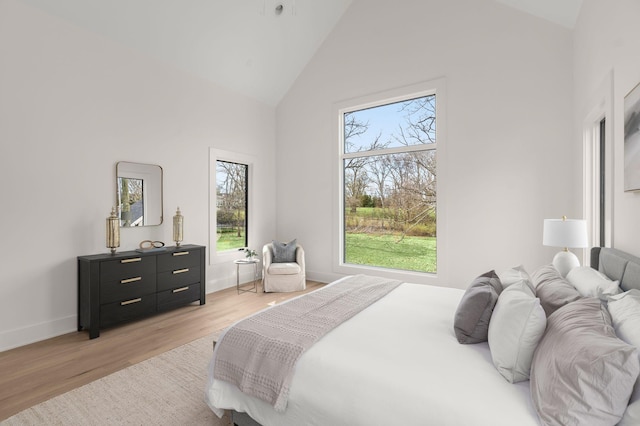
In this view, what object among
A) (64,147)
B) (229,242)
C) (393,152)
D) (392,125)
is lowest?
(229,242)

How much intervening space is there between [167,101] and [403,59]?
318 cm

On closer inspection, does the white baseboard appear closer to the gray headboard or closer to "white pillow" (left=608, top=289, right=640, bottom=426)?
"white pillow" (left=608, top=289, right=640, bottom=426)

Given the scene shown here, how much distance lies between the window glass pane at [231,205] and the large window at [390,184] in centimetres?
161

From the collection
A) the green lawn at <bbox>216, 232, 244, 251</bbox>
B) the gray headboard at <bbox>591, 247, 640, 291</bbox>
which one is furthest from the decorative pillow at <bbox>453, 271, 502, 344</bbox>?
the green lawn at <bbox>216, 232, 244, 251</bbox>

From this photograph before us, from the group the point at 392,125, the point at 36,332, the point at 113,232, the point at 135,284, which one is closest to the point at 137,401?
the point at 135,284

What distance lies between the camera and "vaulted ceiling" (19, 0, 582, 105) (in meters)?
3.37

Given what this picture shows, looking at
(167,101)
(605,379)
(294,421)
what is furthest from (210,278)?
(605,379)

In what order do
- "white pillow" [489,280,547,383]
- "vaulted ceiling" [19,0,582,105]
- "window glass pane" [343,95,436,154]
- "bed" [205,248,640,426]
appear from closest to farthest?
"bed" [205,248,640,426] < "white pillow" [489,280,547,383] < "vaulted ceiling" [19,0,582,105] < "window glass pane" [343,95,436,154]

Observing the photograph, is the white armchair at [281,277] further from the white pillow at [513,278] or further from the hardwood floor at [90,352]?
the white pillow at [513,278]

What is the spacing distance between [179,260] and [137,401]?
78.4 inches

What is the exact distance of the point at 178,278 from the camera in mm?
3879

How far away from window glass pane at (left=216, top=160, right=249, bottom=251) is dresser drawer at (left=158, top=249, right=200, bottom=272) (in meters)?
0.82

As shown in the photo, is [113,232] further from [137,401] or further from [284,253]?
[284,253]

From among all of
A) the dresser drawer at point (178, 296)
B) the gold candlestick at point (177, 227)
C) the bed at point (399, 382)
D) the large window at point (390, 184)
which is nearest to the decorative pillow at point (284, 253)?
the large window at point (390, 184)
